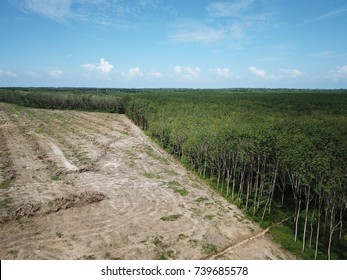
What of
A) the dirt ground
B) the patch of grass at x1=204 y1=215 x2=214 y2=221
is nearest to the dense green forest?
the dirt ground

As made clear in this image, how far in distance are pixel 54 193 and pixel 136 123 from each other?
81.0 metres

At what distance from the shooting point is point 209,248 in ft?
103

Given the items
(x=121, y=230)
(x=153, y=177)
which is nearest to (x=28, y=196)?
(x=121, y=230)

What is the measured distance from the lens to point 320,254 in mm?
32812

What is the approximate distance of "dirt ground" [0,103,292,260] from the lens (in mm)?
30359

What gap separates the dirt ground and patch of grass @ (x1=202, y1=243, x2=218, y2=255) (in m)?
0.11

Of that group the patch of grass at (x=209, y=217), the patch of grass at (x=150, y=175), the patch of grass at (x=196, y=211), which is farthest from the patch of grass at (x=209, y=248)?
the patch of grass at (x=150, y=175)

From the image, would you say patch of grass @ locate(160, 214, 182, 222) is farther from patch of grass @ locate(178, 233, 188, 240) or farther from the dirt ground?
patch of grass @ locate(178, 233, 188, 240)

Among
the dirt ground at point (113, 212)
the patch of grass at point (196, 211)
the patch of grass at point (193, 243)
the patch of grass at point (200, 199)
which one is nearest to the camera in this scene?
the dirt ground at point (113, 212)

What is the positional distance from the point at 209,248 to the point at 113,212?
13.4 metres

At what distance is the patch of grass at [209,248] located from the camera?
30947mm

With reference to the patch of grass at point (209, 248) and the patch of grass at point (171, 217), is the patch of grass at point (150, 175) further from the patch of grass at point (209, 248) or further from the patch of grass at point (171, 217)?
the patch of grass at point (209, 248)

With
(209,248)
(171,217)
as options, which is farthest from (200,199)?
(209,248)

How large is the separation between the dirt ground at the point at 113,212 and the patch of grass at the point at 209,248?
0.11 m
